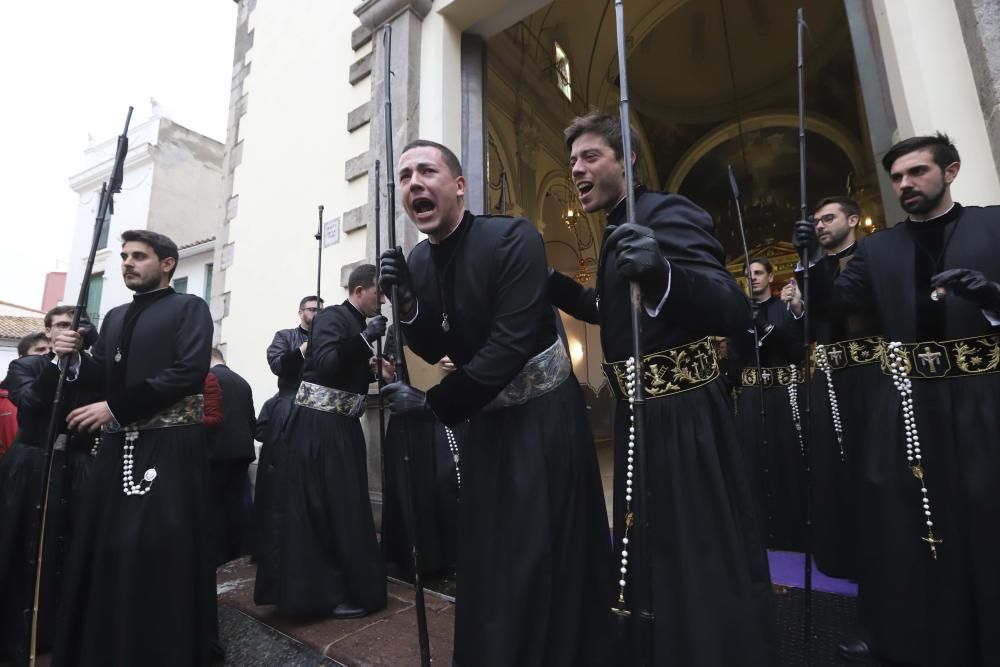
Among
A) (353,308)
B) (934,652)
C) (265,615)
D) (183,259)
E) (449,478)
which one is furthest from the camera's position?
(183,259)

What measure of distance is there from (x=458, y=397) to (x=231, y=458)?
3.92m

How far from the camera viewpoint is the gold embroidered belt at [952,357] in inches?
82.6

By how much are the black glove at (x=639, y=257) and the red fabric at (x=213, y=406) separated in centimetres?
380

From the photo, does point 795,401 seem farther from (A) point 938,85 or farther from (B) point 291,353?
(B) point 291,353

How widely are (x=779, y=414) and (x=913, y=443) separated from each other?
2520 mm

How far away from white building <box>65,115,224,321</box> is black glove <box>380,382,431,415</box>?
56.8 ft

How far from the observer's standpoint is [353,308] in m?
3.72

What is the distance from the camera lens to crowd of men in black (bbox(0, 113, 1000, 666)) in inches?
67.7

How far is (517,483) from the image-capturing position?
1842mm

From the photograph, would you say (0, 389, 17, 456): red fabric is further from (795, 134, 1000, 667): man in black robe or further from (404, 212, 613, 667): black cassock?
(795, 134, 1000, 667): man in black robe

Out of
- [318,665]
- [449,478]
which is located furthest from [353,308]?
[318,665]

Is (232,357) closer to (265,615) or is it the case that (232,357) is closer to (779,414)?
(265,615)

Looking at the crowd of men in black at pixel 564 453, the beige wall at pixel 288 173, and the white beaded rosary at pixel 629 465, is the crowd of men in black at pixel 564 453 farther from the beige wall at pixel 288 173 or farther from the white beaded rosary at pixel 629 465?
the beige wall at pixel 288 173

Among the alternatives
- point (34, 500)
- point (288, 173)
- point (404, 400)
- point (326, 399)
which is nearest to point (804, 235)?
point (404, 400)
